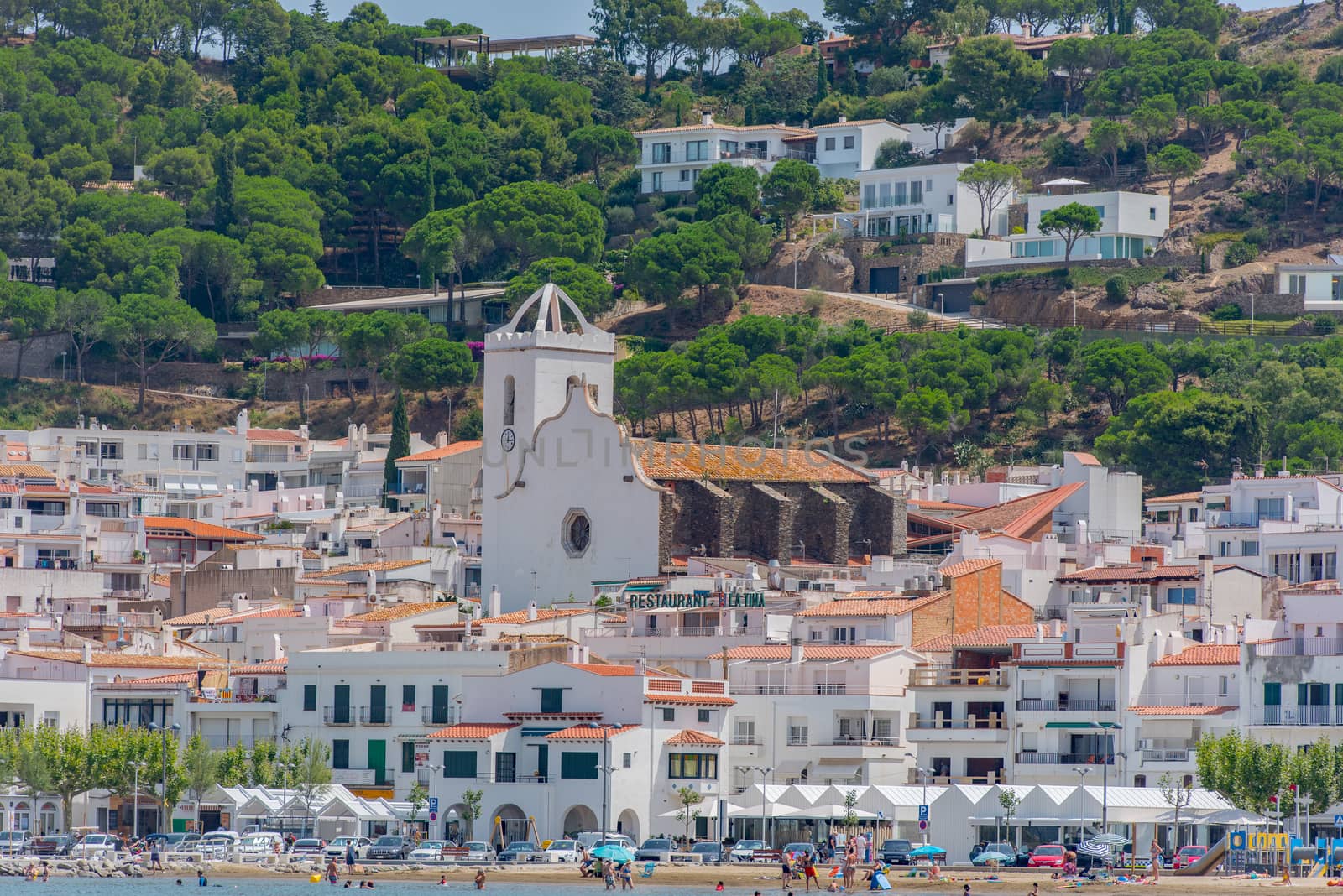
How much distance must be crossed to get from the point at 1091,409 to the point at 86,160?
76.8 meters

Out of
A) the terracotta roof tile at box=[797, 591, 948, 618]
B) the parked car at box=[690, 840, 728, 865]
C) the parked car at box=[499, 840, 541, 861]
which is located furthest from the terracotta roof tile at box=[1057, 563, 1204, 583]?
the parked car at box=[499, 840, 541, 861]

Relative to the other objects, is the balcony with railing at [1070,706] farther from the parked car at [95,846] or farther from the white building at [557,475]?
the parked car at [95,846]

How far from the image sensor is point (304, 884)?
210 feet

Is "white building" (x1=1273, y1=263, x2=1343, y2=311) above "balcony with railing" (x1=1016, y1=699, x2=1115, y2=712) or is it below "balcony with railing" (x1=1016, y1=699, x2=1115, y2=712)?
above

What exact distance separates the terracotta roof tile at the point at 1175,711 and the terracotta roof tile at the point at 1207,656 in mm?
1415

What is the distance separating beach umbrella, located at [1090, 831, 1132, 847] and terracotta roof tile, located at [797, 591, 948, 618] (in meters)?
12.5

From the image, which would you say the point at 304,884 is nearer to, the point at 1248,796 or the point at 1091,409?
the point at 1248,796

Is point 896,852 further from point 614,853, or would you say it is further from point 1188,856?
point 1188,856

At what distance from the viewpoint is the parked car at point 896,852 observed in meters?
63.8

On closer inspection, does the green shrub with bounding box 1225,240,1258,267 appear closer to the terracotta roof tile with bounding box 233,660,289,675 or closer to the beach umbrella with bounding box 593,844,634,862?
the terracotta roof tile with bounding box 233,660,289,675

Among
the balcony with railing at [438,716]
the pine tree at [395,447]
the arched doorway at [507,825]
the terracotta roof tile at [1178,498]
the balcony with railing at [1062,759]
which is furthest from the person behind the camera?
the pine tree at [395,447]

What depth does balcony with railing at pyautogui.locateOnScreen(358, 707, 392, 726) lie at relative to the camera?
73062 mm

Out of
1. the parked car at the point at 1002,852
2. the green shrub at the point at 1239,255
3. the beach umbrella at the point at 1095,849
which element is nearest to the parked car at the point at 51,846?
the parked car at the point at 1002,852

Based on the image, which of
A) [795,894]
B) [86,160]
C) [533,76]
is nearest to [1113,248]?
[533,76]
